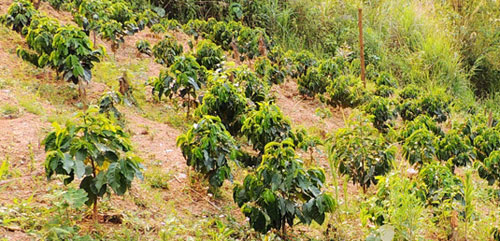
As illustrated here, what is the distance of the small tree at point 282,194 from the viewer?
126 inches

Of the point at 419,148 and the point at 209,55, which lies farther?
the point at 209,55

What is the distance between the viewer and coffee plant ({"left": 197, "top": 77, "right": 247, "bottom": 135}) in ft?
14.4

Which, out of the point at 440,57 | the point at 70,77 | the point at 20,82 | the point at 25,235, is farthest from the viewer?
the point at 440,57

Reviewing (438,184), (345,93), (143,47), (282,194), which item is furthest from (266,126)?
(143,47)

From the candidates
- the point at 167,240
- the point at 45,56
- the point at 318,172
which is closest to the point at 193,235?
the point at 167,240

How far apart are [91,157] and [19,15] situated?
3537mm

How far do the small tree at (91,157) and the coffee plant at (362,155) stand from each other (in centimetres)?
199

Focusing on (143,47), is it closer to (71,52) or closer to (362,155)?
(71,52)

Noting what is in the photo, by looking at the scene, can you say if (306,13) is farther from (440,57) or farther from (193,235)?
(193,235)

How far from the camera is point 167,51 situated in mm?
6652

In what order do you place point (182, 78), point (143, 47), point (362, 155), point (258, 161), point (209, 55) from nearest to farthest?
1. point (258, 161)
2. point (362, 155)
3. point (182, 78)
4. point (209, 55)
5. point (143, 47)

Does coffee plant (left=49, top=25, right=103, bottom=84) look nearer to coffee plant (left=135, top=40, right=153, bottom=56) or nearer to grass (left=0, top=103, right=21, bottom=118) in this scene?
grass (left=0, top=103, right=21, bottom=118)

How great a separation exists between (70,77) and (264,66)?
9.08 feet

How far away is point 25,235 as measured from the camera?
2818 millimetres
